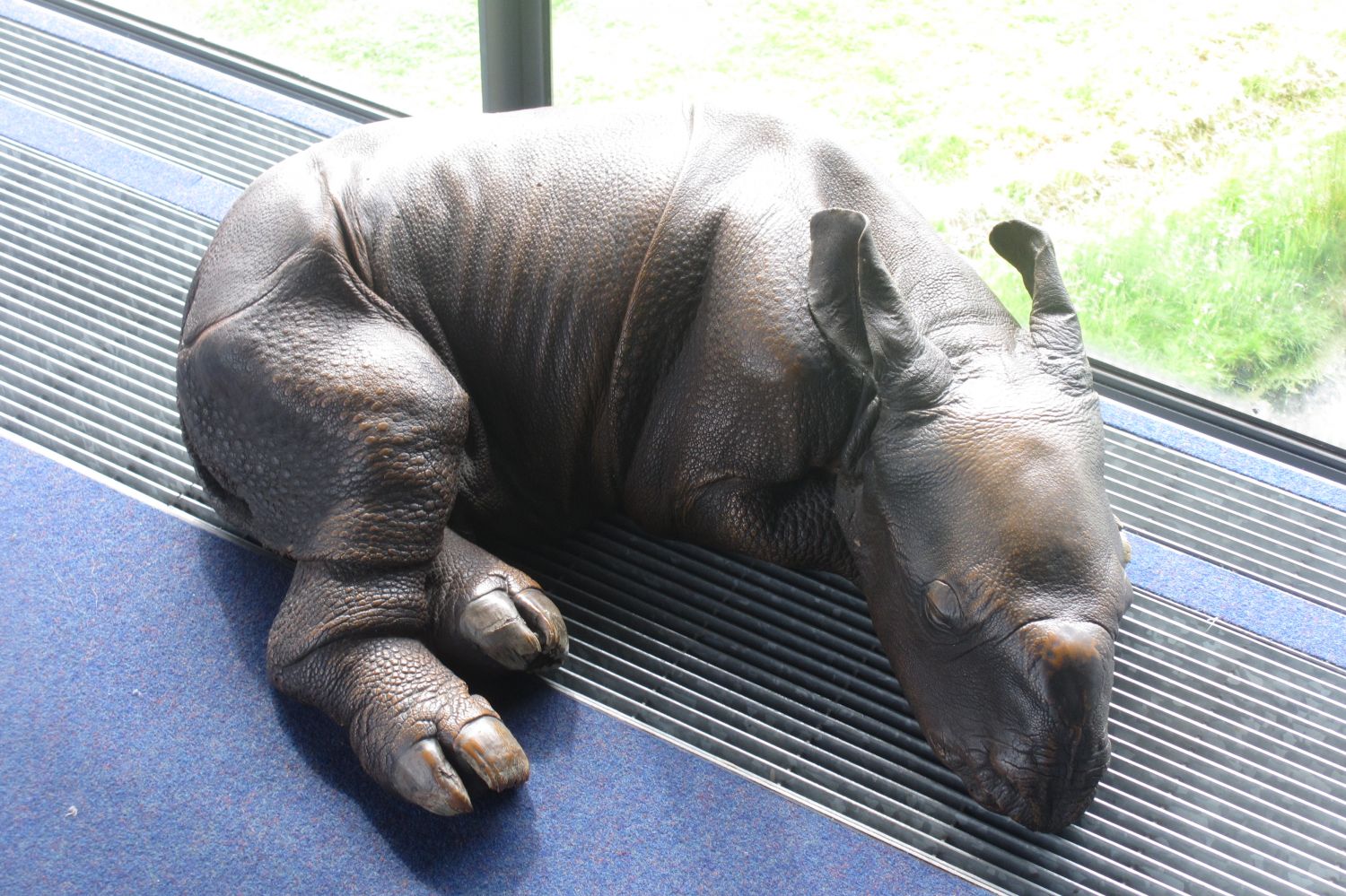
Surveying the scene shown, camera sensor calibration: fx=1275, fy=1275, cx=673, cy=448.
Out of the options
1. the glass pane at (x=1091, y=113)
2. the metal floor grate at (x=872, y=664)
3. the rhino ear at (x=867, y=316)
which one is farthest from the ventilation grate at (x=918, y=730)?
the glass pane at (x=1091, y=113)

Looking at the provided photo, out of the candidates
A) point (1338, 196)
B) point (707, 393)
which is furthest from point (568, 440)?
point (1338, 196)

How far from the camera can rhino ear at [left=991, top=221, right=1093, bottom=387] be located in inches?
80.4

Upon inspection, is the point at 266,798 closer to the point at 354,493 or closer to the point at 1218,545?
the point at 354,493

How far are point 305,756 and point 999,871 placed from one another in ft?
3.92

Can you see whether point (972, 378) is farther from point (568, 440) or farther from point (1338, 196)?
point (1338, 196)

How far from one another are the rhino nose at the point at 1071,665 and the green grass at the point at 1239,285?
1587 mm

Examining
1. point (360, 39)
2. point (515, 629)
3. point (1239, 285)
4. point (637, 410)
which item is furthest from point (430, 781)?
point (360, 39)

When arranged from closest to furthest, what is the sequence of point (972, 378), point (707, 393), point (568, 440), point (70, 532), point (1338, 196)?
point (972, 378), point (707, 393), point (568, 440), point (70, 532), point (1338, 196)

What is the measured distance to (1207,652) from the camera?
2.54m

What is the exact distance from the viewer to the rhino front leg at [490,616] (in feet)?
7.26

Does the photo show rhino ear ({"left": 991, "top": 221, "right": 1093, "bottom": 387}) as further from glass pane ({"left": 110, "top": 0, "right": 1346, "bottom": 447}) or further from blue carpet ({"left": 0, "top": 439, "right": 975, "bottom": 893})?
glass pane ({"left": 110, "top": 0, "right": 1346, "bottom": 447})

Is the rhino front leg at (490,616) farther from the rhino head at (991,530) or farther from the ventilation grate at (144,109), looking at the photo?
the ventilation grate at (144,109)

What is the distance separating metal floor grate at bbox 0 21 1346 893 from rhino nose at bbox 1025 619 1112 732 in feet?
1.36

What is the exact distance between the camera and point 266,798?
2125 millimetres
